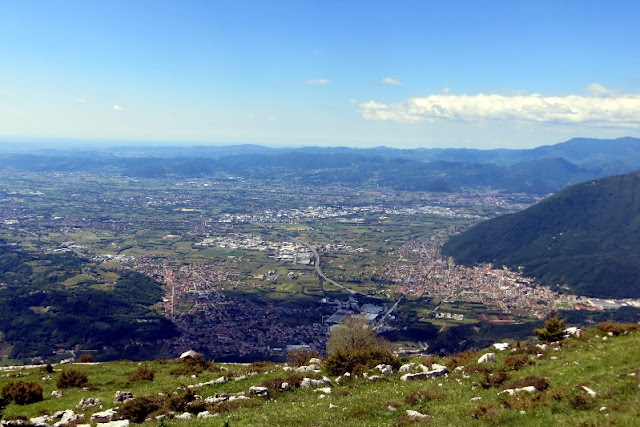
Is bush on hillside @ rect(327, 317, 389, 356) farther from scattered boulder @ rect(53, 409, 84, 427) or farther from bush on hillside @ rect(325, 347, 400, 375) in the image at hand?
scattered boulder @ rect(53, 409, 84, 427)

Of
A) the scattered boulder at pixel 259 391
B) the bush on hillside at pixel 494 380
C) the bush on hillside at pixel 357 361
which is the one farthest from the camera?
the bush on hillside at pixel 357 361

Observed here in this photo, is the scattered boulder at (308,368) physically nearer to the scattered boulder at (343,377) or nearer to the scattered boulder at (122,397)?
the scattered boulder at (343,377)

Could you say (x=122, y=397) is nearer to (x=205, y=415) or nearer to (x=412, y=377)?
(x=205, y=415)

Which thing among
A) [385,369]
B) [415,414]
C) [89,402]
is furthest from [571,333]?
[89,402]

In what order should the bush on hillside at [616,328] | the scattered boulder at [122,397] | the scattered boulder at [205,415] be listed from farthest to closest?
the bush on hillside at [616,328], the scattered boulder at [122,397], the scattered boulder at [205,415]

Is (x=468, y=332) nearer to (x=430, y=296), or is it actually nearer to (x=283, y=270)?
(x=430, y=296)

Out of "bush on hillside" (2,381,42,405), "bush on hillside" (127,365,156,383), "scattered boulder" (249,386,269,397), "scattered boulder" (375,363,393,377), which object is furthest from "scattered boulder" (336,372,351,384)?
"bush on hillside" (2,381,42,405)

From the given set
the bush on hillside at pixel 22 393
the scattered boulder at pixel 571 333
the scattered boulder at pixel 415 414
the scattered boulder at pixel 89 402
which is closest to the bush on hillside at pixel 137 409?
the scattered boulder at pixel 89 402
